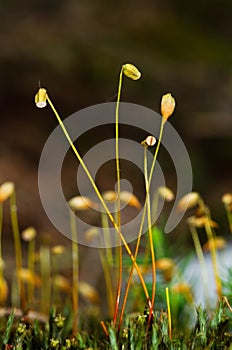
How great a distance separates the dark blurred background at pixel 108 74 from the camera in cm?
277

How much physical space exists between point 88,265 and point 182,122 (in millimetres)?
1273

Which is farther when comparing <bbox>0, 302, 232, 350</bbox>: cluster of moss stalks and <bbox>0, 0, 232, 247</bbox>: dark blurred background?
<bbox>0, 0, 232, 247</bbox>: dark blurred background

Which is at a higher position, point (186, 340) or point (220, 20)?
point (220, 20)

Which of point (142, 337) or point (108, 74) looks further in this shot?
point (108, 74)

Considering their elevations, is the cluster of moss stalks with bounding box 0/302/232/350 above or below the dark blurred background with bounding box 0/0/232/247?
below

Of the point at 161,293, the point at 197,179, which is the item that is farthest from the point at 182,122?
the point at 161,293

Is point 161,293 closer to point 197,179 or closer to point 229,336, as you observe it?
point 229,336

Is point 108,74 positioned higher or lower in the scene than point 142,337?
higher

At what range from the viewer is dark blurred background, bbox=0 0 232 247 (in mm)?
2771

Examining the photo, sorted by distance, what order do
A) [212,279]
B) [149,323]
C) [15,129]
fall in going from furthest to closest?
[15,129], [212,279], [149,323]

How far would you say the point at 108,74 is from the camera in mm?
2814

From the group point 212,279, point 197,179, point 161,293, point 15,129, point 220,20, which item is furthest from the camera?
point 220,20

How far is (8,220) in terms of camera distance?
2.23 meters

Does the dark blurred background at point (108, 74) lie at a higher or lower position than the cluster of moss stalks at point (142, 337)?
higher
